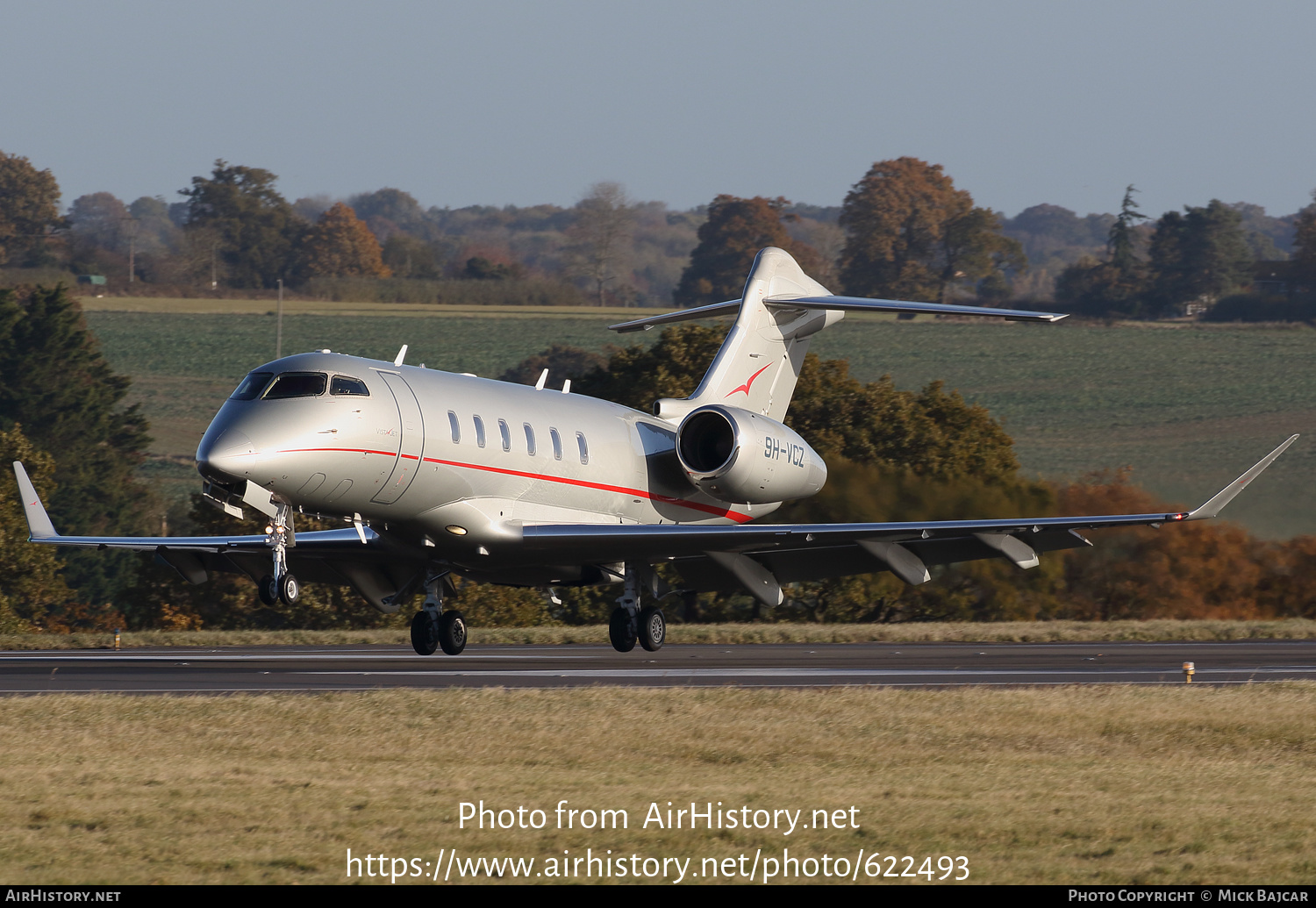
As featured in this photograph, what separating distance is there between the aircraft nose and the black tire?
19.0ft

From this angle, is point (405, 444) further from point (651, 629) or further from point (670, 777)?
point (670, 777)

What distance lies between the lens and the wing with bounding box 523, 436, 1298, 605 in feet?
69.3

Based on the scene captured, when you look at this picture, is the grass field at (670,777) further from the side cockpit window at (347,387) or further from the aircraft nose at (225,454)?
the side cockpit window at (347,387)

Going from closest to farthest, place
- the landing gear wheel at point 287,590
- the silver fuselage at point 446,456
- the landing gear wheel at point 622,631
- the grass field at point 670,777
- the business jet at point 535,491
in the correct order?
the grass field at point 670,777 → the landing gear wheel at point 287,590 → the silver fuselage at point 446,456 → the business jet at point 535,491 → the landing gear wheel at point 622,631

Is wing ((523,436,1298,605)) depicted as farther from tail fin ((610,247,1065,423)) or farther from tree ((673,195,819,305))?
tree ((673,195,819,305))

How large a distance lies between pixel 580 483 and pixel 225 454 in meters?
6.01

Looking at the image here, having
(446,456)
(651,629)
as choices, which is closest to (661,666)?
(651,629)

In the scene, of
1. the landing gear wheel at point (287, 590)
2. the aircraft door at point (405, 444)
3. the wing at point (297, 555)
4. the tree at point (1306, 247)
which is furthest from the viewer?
the tree at point (1306, 247)

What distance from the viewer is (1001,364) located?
84.4m

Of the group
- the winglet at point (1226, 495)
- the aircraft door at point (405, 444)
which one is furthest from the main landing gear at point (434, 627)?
the winglet at point (1226, 495)

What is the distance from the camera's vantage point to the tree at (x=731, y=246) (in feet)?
390

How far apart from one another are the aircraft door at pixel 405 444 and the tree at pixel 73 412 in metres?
46.5

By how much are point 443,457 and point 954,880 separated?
487 inches
